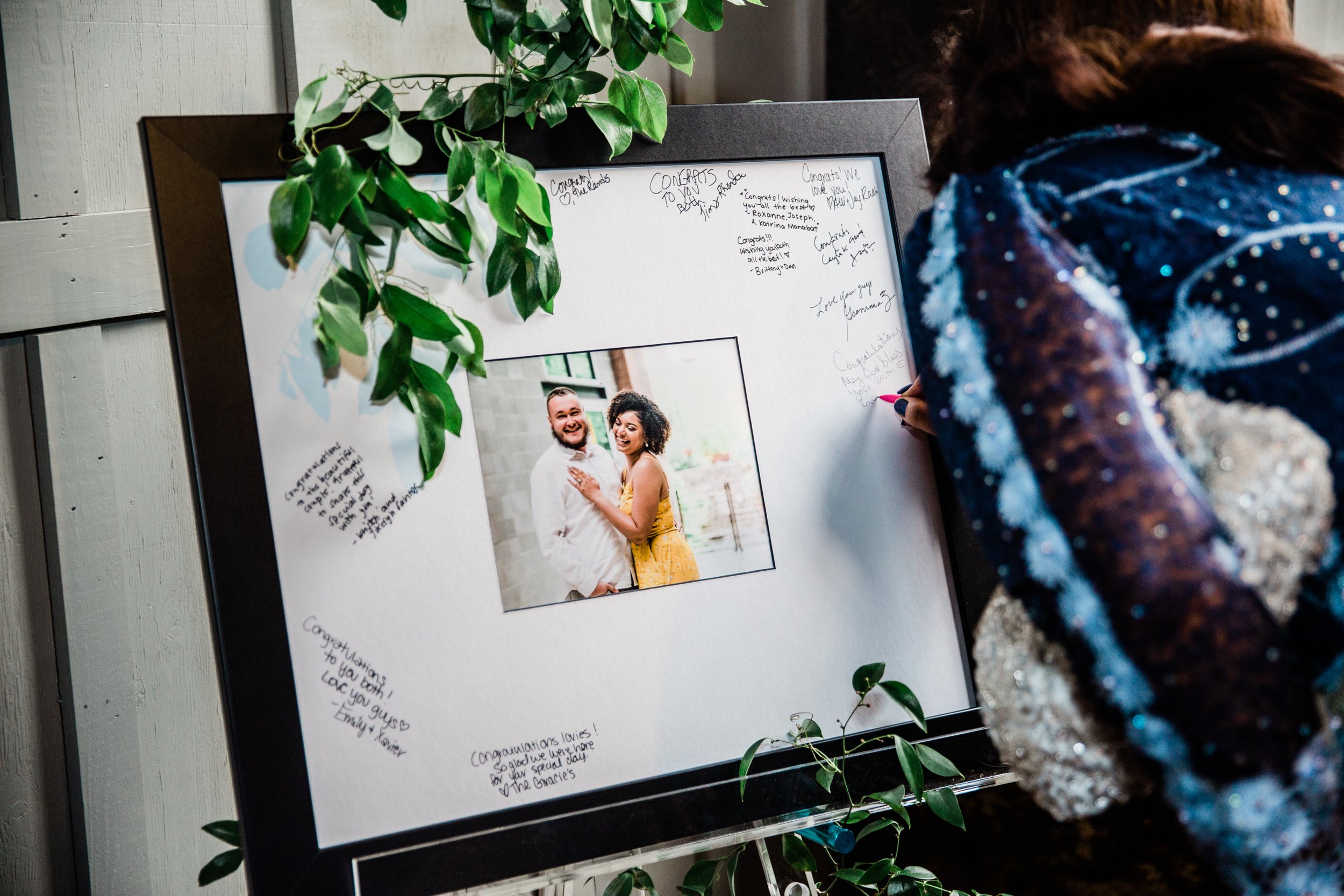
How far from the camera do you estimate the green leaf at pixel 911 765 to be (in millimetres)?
769

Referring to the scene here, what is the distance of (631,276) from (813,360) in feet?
0.64

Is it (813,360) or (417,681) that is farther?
(813,360)

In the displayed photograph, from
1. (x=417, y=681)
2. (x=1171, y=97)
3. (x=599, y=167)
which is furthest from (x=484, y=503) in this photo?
(x=1171, y=97)

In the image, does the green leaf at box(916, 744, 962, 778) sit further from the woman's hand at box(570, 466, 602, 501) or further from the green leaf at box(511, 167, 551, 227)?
the green leaf at box(511, 167, 551, 227)

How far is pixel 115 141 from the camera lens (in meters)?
0.96

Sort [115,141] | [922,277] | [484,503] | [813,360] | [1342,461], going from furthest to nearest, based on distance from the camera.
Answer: [115,141]
[813,360]
[484,503]
[922,277]
[1342,461]

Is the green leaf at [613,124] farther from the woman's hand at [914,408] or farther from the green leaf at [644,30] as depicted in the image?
the woman's hand at [914,408]

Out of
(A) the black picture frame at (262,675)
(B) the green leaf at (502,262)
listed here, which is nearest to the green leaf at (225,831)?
(A) the black picture frame at (262,675)

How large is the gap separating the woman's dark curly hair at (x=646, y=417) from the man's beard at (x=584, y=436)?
2 centimetres

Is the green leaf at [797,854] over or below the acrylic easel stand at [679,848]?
below

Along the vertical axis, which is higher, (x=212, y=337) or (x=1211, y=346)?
(x=212, y=337)

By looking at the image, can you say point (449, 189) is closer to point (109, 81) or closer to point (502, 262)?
point (502, 262)

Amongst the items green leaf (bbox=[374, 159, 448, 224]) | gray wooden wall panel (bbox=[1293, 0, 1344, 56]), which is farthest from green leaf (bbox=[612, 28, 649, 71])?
gray wooden wall panel (bbox=[1293, 0, 1344, 56])

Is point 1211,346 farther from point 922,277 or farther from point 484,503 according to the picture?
point 484,503
